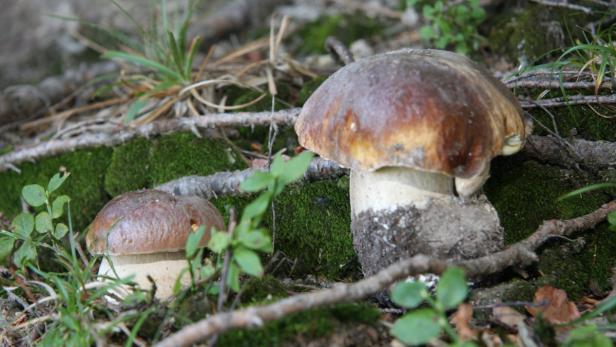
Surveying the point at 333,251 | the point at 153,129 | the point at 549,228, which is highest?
the point at 153,129

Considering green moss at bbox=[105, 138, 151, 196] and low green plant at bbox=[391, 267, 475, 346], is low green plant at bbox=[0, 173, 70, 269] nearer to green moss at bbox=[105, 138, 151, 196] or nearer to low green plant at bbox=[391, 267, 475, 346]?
green moss at bbox=[105, 138, 151, 196]

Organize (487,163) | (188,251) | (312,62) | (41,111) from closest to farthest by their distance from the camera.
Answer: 1. (188,251)
2. (487,163)
3. (41,111)
4. (312,62)

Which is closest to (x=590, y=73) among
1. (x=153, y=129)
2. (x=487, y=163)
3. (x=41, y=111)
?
(x=487, y=163)

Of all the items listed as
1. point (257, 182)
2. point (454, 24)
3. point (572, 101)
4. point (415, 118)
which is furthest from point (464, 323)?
point (454, 24)

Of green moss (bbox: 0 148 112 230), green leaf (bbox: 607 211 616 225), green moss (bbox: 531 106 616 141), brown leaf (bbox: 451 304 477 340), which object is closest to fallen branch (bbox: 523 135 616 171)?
green moss (bbox: 531 106 616 141)

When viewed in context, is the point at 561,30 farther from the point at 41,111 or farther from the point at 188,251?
the point at 41,111

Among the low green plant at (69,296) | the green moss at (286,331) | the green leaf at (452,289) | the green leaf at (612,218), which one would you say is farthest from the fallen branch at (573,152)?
the low green plant at (69,296)

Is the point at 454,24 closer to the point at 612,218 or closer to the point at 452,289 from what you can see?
the point at 612,218
